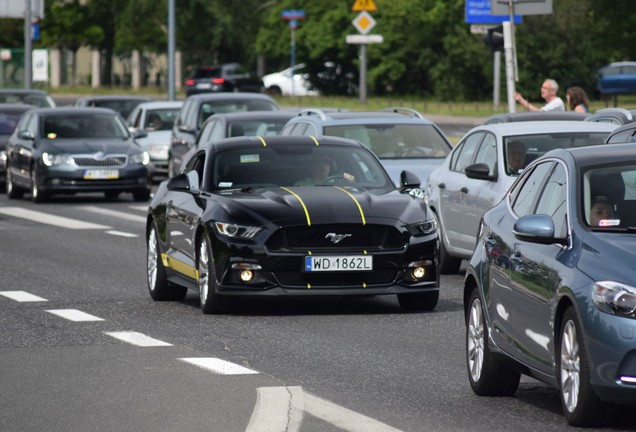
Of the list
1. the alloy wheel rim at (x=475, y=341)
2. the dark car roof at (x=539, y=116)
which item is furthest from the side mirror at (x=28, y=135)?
the alloy wheel rim at (x=475, y=341)

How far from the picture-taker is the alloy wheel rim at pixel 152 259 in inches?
628

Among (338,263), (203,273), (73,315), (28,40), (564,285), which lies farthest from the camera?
(28,40)

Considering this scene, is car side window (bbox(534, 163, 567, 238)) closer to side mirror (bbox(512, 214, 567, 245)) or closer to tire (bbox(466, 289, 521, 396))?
side mirror (bbox(512, 214, 567, 245))

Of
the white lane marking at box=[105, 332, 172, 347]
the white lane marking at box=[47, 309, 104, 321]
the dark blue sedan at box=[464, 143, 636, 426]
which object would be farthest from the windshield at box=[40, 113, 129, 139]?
the dark blue sedan at box=[464, 143, 636, 426]

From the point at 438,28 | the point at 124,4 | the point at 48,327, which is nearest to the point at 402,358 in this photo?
the point at 48,327

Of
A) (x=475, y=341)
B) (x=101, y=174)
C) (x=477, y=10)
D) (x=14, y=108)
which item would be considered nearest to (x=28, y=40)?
(x=477, y=10)

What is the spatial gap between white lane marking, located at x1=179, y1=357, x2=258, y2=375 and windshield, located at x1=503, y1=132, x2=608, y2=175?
6041 mm

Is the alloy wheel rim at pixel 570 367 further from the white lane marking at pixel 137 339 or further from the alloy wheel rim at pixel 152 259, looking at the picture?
the alloy wheel rim at pixel 152 259

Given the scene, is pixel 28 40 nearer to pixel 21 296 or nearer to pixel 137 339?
pixel 21 296

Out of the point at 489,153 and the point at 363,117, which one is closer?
the point at 489,153

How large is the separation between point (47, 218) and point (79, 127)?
443 centimetres

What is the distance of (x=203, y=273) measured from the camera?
569 inches

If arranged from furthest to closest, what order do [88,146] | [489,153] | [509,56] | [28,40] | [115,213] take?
[28,40] → [88,146] → [115,213] → [509,56] → [489,153]

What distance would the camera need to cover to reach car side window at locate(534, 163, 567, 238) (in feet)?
29.6
